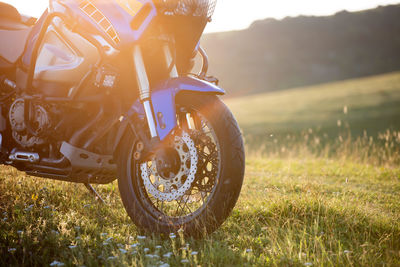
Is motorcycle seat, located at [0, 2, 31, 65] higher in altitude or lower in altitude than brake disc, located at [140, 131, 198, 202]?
higher

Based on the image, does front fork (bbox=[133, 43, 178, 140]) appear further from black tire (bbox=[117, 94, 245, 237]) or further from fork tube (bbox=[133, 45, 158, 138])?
black tire (bbox=[117, 94, 245, 237])

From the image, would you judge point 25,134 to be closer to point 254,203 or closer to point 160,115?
point 160,115

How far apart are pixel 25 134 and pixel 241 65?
120 metres

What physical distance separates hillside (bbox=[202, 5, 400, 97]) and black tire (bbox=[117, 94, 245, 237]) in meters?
95.1

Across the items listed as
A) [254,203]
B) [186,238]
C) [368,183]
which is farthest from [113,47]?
[368,183]

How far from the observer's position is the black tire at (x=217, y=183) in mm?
2822

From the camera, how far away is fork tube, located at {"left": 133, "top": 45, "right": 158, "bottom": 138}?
299 centimetres

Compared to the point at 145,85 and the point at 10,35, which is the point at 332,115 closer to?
the point at 10,35

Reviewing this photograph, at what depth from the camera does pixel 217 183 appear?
Answer: 2871mm

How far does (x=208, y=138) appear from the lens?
3.02 meters

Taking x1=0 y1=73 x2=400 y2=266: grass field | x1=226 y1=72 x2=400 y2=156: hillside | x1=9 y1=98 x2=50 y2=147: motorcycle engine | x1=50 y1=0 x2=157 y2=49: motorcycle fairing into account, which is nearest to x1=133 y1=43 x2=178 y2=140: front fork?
x1=50 y1=0 x2=157 y2=49: motorcycle fairing

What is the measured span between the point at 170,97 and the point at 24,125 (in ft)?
5.29

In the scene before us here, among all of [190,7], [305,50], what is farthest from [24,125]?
[305,50]

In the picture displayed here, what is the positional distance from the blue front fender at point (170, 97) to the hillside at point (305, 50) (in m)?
95.1
